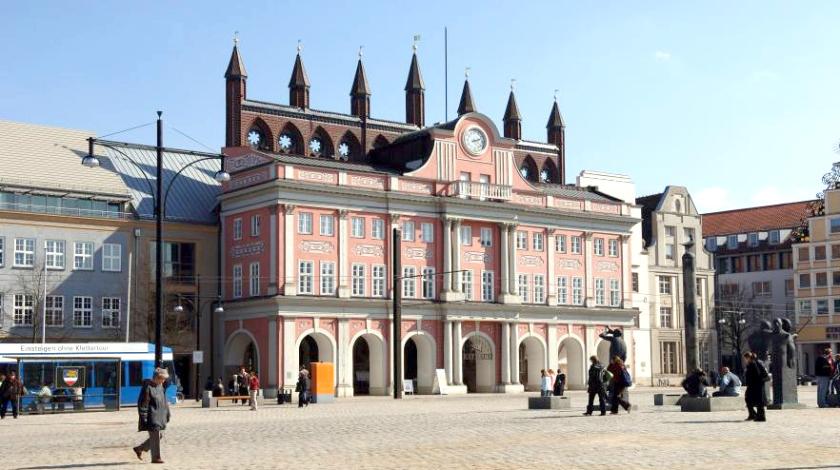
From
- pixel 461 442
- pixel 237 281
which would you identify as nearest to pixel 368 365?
pixel 237 281

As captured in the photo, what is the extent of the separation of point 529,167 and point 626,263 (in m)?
15.6

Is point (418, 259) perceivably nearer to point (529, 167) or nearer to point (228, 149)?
point (228, 149)

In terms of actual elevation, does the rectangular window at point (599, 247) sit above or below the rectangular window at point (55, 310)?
above

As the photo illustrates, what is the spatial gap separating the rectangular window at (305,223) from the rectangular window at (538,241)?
17570mm

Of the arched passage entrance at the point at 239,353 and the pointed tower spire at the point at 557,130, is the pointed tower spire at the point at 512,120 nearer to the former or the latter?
the pointed tower spire at the point at 557,130

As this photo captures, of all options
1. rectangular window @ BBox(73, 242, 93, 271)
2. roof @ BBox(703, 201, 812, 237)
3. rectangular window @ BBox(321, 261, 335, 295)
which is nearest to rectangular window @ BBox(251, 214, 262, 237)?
rectangular window @ BBox(321, 261, 335, 295)

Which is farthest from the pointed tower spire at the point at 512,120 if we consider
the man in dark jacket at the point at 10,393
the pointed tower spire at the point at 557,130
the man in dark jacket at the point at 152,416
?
the man in dark jacket at the point at 152,416

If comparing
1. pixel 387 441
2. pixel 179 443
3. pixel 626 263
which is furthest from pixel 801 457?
pixel 626 263

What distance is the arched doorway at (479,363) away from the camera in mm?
80188

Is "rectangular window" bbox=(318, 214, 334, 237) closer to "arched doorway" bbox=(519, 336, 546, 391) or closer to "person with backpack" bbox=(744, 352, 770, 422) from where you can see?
"arched doorway" bbox=(519, 336, 546, 391)

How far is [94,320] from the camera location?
71.9 metres

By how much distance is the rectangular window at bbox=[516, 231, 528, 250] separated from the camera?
82438 millimetres

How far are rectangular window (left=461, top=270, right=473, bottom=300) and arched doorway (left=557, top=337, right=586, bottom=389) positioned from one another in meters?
9.12

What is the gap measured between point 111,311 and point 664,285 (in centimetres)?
4687
